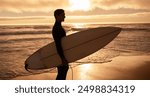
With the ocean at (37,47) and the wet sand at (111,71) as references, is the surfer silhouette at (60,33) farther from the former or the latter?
the ocean at (37,47)

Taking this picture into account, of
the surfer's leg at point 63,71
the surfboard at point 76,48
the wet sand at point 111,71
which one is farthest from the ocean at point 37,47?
the surfer's leg at point 63,71

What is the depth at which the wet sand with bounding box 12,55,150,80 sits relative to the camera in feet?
14.8

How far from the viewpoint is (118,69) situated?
4.89 m

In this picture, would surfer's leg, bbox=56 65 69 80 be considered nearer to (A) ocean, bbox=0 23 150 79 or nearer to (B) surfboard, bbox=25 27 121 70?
(B) surfboard, bbox=25 27 121 70

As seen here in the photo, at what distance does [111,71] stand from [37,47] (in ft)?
12.0

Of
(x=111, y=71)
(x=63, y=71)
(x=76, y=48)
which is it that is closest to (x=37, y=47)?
(x=111, y=71)

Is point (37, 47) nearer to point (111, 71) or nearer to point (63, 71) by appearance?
point (111, 71)

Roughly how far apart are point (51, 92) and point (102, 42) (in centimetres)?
91

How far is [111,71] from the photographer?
4770 mm

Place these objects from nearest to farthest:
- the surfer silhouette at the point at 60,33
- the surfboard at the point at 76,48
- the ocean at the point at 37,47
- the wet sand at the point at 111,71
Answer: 1. the surfer silhouette at the point at 60,33
2. the surfboard at the point at 76,48
3. the wet sand at the point at 111,71
4. the ocean at the point at 37,47

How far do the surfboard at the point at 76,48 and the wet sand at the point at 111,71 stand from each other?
1.91 feet

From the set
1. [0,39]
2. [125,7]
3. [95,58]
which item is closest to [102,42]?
[95,58]

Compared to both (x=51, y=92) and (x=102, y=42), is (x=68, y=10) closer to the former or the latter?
(x=102, y=42)

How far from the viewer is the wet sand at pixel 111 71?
177 inches
